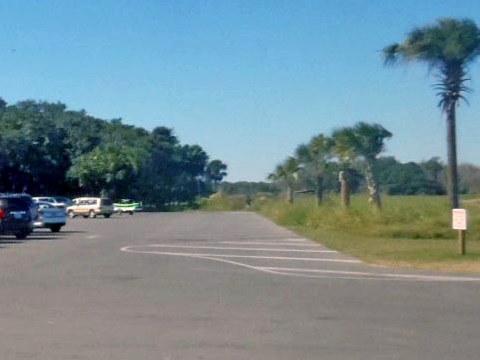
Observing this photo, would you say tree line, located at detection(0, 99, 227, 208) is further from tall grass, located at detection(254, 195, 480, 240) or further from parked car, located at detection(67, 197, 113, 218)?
tall grass, located at detection(254, 195, 480, 240)

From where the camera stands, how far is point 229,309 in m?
16.2

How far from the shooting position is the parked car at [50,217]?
4519cm

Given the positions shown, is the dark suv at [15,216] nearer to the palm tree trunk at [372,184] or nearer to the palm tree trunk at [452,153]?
→ the palm tree trunk at [452,153]

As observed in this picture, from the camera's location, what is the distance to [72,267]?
2491cm

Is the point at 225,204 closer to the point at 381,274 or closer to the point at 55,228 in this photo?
the point at 55,228

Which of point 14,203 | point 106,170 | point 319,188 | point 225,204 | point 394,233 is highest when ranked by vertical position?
point 106,170

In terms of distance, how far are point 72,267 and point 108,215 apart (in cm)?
5342

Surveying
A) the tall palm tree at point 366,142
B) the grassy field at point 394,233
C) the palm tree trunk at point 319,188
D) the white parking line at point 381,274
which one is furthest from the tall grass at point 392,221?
the white parking line at point 381,274

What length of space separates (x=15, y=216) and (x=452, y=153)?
17837 millimetres

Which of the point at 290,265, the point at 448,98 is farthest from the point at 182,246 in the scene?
the point at 448,98

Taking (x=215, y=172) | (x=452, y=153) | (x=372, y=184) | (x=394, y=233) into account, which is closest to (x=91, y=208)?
(x=372, y=184)

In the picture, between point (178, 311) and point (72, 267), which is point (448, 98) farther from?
point (178, 311)

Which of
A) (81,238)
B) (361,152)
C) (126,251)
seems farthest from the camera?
(361,152)

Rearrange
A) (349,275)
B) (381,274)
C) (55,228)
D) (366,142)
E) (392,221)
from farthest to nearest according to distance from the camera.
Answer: (366,142)
(55,228)
(392,221)
(381,274)
(349,275)
